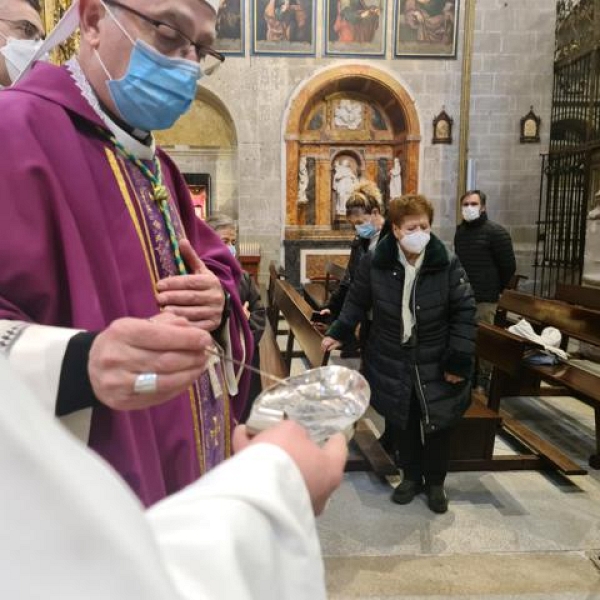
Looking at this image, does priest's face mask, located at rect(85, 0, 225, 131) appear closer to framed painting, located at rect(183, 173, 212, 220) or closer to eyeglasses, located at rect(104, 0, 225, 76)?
eyeglasses, located at rect(104, 0, 225, 76)

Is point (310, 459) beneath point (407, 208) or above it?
beneath

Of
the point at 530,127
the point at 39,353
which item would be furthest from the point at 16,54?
the point at 530,127

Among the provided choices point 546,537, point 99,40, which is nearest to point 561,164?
point 546,537

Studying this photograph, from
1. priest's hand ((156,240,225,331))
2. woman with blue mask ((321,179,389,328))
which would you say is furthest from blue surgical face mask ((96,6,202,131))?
woman with blue mask ((321,179,389,328))

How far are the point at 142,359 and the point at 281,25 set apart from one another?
34.3ft

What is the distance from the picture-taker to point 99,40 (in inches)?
50.7

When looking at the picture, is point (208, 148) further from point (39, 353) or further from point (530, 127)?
point (39, 353)

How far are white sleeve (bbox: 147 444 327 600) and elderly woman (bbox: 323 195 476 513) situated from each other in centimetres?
256

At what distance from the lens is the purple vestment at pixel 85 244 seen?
1014 mm

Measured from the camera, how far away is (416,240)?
3.06 m

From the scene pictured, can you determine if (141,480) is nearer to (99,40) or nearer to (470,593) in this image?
(99,40)

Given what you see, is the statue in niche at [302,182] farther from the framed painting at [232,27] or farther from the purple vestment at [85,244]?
the purple vestment at [85,244]

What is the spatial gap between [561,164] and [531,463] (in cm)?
744

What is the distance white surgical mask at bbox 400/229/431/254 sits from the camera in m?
3.05
